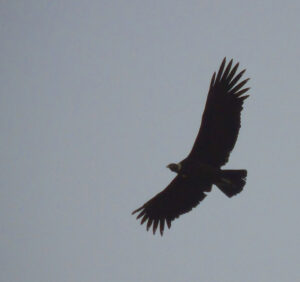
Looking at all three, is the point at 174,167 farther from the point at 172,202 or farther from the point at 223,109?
the point at 223,109

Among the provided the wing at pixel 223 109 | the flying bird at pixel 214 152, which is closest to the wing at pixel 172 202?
the flying bird at pixel 214 152

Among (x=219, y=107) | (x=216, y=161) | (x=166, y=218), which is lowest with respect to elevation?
(x=166, y=218)

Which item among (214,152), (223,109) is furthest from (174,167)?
(223,109)

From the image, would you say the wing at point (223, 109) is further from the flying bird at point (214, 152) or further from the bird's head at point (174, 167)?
the bird's head at point (174, 167)

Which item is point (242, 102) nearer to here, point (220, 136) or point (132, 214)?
point (220, 136)

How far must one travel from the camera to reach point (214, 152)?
10.2m

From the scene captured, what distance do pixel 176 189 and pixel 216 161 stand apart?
4.52 ft

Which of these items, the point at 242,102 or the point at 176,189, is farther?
the point at 176,189

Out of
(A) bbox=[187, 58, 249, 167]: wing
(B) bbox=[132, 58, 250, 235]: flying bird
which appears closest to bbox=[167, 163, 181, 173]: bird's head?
(B) bbox=[132, 58, 250, 235]: flying bird

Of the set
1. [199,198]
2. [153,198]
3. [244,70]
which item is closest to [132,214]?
[153,198]

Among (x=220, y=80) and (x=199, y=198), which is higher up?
(x=220, y=80)

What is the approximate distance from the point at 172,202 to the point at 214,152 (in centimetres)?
188

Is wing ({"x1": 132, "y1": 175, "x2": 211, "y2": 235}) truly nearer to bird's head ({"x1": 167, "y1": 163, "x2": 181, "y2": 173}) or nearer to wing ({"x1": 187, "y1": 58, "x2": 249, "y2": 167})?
bird's head ({"x1": 167, "y1": 163, "x2": 181, "y2": 173})

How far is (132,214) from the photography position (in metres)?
11.3
